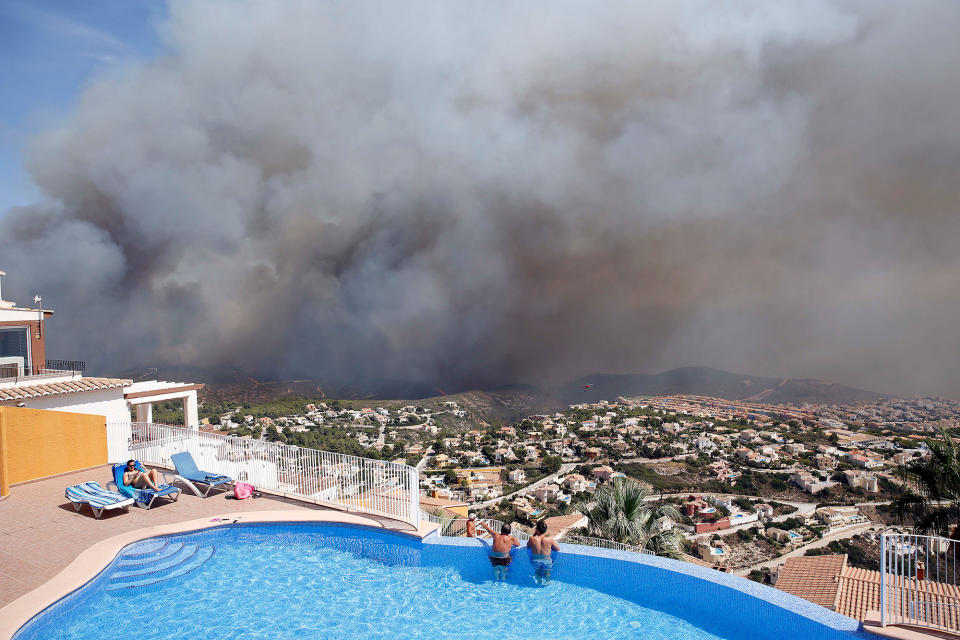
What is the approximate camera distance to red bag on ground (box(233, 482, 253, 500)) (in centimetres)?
738

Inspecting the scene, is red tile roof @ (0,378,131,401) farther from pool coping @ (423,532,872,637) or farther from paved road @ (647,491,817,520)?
paved road @ (647,491,817,520)

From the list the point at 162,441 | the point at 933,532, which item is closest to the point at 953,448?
the point at 933,532

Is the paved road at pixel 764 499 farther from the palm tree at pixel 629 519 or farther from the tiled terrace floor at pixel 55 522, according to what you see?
the tiled terrace floor at pixel 55 522

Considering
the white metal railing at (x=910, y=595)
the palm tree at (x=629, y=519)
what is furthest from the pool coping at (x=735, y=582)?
the palm tree at (x=629, y=519)

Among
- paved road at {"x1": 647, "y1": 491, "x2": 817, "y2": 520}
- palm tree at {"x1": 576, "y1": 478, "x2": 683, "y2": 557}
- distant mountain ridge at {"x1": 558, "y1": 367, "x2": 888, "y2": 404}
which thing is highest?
palm tree at {"x1": 576, "y1": 478, "x2": 683, "y2": 557}

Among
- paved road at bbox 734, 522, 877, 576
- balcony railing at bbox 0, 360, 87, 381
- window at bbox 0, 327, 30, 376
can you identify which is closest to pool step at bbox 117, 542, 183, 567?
balcony railing at bbox 0, 360, 87, 381

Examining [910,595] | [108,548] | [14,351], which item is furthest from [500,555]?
[14,351]

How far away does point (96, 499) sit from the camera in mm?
6801

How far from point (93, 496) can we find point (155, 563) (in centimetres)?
197

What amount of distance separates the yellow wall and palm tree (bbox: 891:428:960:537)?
13738 mm

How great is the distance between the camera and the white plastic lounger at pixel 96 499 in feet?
22.0

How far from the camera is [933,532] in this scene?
915cm

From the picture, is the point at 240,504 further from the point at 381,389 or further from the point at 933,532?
the point at 381,389

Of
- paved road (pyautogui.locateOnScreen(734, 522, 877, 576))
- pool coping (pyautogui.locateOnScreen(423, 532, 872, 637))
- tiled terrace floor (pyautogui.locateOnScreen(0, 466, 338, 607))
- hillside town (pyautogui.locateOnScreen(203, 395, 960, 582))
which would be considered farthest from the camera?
hillside town (pyautogui.locateOnScreen(203, 395, 960, 582))
